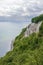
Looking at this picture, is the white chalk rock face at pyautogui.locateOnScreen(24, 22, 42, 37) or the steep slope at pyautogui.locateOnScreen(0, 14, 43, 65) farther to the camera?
the white chalk rock face at pyautogui.locateOnScreen(24, 22, 42, 37)

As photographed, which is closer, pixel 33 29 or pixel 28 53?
pixel 28 53

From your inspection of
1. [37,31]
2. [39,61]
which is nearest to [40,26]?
[37,31]

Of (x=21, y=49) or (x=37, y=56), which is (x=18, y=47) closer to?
(x=21, y=49)

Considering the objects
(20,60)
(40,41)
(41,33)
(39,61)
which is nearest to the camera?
(39,61)

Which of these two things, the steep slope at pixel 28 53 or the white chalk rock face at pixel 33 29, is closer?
the steep slope at pixel 28 53

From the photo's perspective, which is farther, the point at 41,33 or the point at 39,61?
the point at 41,33

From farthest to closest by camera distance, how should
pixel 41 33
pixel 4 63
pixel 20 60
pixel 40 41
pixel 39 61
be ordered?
1. pixel 41 33
2. pixel 40 41
3. pixel 4 63
4. pixel 20 60
5. pixel 39 61

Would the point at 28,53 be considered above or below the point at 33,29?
below
